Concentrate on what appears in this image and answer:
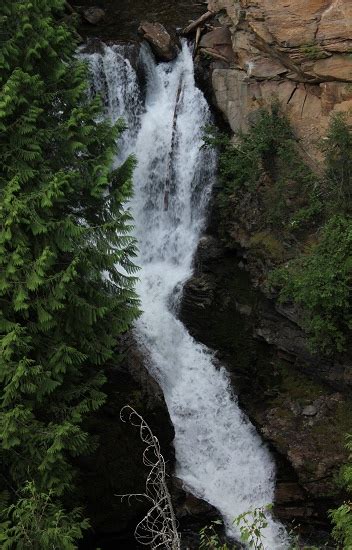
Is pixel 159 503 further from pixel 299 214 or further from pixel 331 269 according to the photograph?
pixel 299 214

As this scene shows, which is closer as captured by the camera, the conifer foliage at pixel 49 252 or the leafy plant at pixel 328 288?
the conifer foliage at pixel 49 252

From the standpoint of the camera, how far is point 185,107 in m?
17.1

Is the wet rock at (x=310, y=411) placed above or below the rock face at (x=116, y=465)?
above

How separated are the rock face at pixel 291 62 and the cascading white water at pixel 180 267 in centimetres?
134

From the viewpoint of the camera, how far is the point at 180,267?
1616 cm

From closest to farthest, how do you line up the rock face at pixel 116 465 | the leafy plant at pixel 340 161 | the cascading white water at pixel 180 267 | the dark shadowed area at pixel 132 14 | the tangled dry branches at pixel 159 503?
the tangled dry branches at pixel 159 503 → the rock face at pixel 116 465 → the cascading white water at pixel 180 267 → the leafy plant at pixel 340 161 → the dark shadowed area at pixel 132 14

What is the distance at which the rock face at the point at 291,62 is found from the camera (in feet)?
44.5

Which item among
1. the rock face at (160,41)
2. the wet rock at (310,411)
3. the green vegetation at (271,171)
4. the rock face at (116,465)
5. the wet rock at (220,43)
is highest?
the wet rock at (220,43)

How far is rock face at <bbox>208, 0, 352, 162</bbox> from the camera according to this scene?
535 inches

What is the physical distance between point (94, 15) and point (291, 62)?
7618 millimetres

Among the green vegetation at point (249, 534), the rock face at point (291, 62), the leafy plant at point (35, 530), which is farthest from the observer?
the rock face at point (291, 62)

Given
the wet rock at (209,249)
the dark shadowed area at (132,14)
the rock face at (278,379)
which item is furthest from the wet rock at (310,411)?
the dark shadowed area at (132,14)

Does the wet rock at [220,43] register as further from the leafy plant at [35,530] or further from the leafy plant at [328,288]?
the leafy plant at [35,530]

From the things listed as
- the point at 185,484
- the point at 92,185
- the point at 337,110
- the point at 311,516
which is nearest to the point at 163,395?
the point at 185,484
